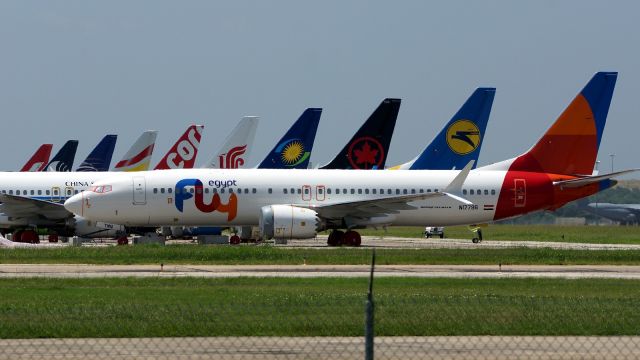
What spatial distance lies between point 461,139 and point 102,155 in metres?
31.5

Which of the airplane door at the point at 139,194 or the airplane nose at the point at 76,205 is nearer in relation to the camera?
the airplane nose at the point at 76,205

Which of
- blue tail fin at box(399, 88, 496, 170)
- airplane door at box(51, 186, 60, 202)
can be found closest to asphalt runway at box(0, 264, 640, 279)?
airplane door at box(51, 186, 60, 202)

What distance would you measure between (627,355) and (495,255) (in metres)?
28.4

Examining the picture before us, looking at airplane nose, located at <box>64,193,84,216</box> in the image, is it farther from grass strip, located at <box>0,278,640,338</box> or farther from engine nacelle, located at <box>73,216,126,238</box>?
grass strip, located at <box>0,278,640,338</box>

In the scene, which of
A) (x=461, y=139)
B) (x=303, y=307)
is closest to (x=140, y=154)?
(x=461, y=139)

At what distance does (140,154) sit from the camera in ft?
271

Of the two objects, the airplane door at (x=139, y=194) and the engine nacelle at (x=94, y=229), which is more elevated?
the airplane door at (x=139, y=194)

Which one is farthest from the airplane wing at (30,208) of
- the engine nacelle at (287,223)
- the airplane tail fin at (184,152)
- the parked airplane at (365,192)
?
the airplane tail fin at (184,152)

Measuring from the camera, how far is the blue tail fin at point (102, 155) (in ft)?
284

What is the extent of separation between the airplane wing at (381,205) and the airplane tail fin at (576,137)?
14.9 feet

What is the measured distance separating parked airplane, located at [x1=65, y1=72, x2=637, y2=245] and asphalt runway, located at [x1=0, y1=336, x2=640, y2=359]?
36.3 meters

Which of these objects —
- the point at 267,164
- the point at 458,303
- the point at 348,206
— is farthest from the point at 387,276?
the point at 267,164

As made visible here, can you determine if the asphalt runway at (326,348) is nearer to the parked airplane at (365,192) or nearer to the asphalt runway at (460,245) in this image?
the parked airplane at (365,192)

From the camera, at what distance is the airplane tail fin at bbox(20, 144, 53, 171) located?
92.4 metres
